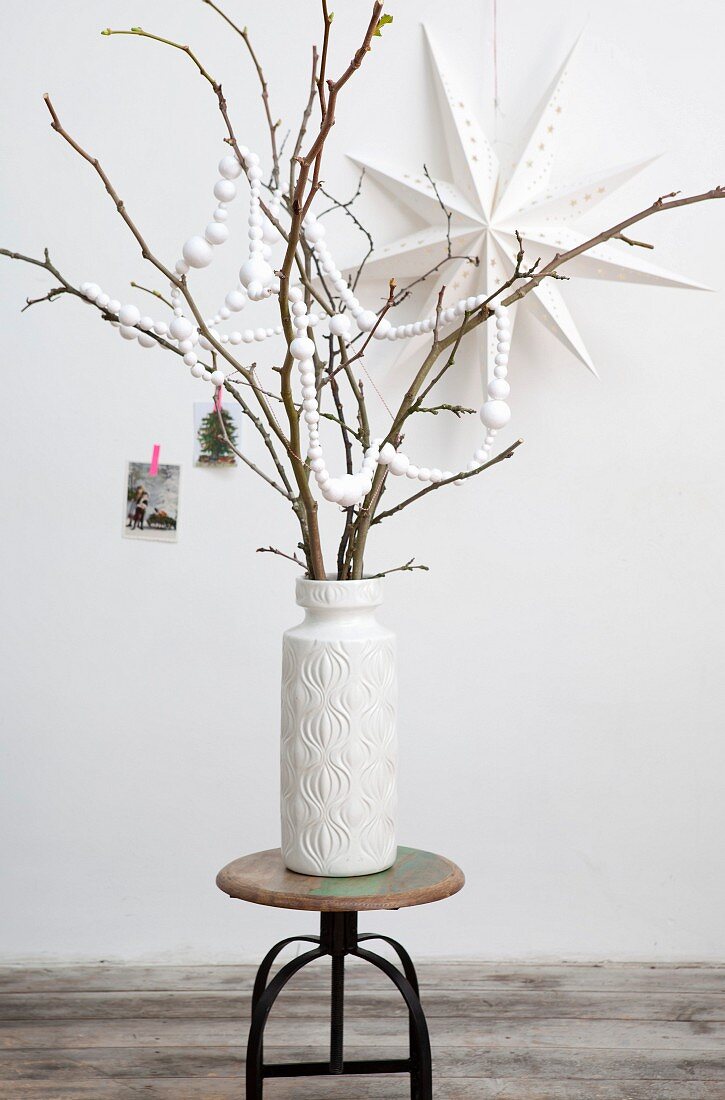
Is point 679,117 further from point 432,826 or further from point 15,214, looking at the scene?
point 432,826

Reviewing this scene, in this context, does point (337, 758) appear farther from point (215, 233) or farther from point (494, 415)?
point (215, 233)

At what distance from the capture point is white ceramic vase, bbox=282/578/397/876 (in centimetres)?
128

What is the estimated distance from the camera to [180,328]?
1.14 m

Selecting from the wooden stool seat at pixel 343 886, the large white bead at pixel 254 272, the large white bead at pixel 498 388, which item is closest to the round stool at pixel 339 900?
the wooden stool seat at pixel 343 886

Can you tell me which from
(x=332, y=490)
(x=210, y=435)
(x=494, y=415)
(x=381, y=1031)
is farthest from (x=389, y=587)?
(x=332, y=490)

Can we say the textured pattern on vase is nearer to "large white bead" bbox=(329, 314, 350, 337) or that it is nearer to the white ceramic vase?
the white ceramic vase

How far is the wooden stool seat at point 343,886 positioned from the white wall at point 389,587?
850 millimetres

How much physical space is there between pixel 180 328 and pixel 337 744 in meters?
0.52

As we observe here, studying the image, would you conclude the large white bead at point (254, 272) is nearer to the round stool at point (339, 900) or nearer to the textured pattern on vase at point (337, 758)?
the textured pattern on vase at point (337, 758)

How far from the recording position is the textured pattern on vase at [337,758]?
1276 millimetres

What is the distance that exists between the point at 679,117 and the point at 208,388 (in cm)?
112

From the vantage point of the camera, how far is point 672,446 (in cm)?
219

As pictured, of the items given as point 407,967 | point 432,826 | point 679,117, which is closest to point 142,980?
point 432,826

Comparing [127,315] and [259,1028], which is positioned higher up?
[127,315]
